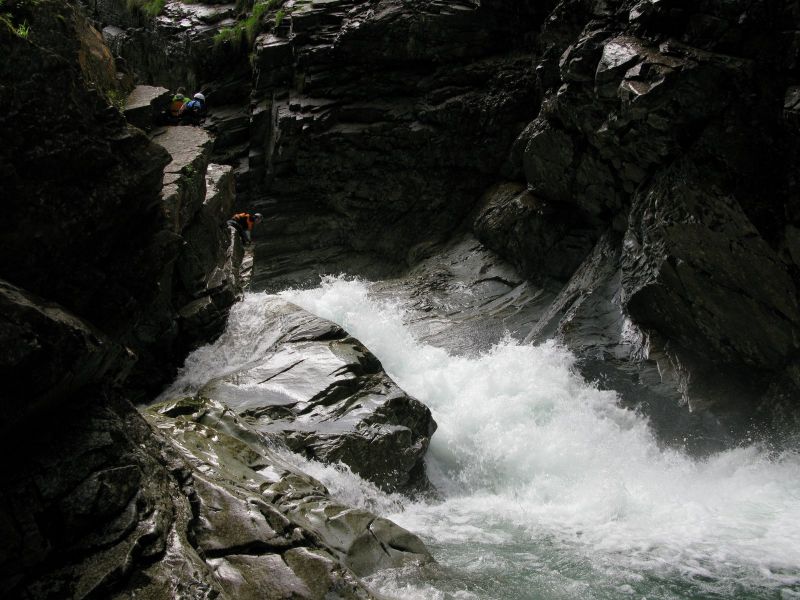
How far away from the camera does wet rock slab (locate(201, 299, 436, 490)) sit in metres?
9.53

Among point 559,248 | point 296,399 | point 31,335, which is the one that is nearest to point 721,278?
point 559,248

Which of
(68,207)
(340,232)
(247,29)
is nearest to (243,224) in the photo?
(340,232)

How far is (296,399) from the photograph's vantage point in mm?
10320

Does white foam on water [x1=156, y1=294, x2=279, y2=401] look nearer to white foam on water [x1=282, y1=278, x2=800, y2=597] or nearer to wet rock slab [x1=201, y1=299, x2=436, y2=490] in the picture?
wet rock slab [x1=201, y1=299, x2=436, y2=490]

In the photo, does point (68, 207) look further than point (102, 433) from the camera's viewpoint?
Yes

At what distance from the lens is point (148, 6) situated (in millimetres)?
26484

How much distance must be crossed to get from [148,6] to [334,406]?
78.2ft

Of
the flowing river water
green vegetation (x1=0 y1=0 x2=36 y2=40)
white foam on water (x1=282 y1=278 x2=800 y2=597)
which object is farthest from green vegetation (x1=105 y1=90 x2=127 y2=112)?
white foam on water (x1=282 y1=278 x2=800 y2=597)

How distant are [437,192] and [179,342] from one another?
1153 centimetres

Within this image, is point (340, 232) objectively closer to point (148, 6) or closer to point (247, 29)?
point (247, 29)

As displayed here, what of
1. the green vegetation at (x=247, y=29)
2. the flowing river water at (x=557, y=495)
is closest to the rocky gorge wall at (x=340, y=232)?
the green vegetation at (x=247, y=29)

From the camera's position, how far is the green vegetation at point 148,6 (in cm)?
2627

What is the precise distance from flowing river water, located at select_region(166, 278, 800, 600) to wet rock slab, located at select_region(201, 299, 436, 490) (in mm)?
458

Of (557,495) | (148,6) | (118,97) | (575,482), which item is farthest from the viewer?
(148,6)
